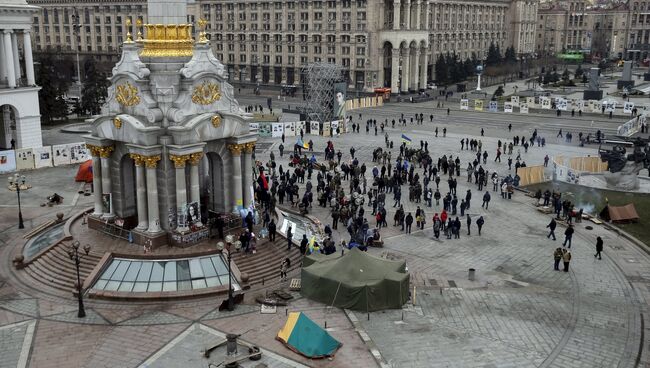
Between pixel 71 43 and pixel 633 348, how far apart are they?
479 feet

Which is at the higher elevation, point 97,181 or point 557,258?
point 97,181

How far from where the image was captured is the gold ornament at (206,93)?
32.4 m

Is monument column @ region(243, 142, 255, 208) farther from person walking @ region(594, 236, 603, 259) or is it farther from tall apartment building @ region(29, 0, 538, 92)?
tall apartment building @ region(29, 0, 538, 92)

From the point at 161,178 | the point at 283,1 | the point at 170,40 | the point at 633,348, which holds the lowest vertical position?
the point at 633,348

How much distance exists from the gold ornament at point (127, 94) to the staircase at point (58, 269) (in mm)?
7564

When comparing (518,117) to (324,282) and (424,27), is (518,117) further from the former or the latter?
(324,282)

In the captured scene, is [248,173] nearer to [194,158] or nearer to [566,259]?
[194,158]

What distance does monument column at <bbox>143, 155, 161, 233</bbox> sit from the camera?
3161 cm

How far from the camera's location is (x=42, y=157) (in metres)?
56.6

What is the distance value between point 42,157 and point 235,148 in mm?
29620

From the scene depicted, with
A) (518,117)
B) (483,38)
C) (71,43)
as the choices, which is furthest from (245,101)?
(483,38)

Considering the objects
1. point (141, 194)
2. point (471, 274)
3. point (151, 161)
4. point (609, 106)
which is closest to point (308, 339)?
point (471, 274)

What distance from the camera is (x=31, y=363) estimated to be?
23.5 meters

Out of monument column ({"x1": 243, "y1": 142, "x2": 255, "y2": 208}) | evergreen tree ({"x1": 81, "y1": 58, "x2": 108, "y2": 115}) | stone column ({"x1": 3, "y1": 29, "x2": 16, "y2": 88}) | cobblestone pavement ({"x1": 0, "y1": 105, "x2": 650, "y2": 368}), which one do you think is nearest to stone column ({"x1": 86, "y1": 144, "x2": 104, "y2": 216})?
cobblestone pavement ({"x1": 0, "y1": 105, "x2": 650, "y2": 368})
